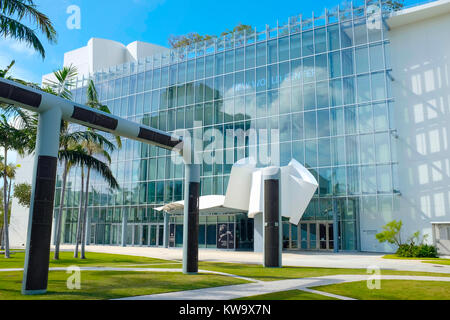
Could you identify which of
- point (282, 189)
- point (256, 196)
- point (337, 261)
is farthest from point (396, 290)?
point (256, 196)

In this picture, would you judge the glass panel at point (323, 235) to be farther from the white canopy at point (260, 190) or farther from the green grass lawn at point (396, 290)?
the green grass lawn at point (396, 290)

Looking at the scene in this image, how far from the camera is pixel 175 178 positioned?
42.5 meters

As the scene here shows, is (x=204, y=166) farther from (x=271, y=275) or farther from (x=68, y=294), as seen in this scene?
(x=68, y=294)

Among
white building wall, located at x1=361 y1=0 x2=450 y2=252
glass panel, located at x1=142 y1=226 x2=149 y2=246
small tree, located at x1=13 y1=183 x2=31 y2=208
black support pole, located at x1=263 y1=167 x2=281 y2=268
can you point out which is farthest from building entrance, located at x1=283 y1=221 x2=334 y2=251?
small tree, located at x1=13 y1=183 x2=31 y2=208

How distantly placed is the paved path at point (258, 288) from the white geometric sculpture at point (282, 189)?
1418 cm

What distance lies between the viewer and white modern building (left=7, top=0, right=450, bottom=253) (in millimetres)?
33000

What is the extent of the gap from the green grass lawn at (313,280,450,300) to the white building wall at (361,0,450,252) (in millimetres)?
21399

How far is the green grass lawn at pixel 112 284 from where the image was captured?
10.1 metres

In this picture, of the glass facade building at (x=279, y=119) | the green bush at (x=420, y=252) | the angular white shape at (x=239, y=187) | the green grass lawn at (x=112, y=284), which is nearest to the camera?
the green grass lawn at (x=112, y=284)

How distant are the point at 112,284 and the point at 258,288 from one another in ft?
14.4

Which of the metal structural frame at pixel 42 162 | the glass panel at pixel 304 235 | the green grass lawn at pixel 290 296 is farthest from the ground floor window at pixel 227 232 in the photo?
the green grass lawn at pixel 290 296

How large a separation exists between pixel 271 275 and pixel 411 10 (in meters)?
28.7
